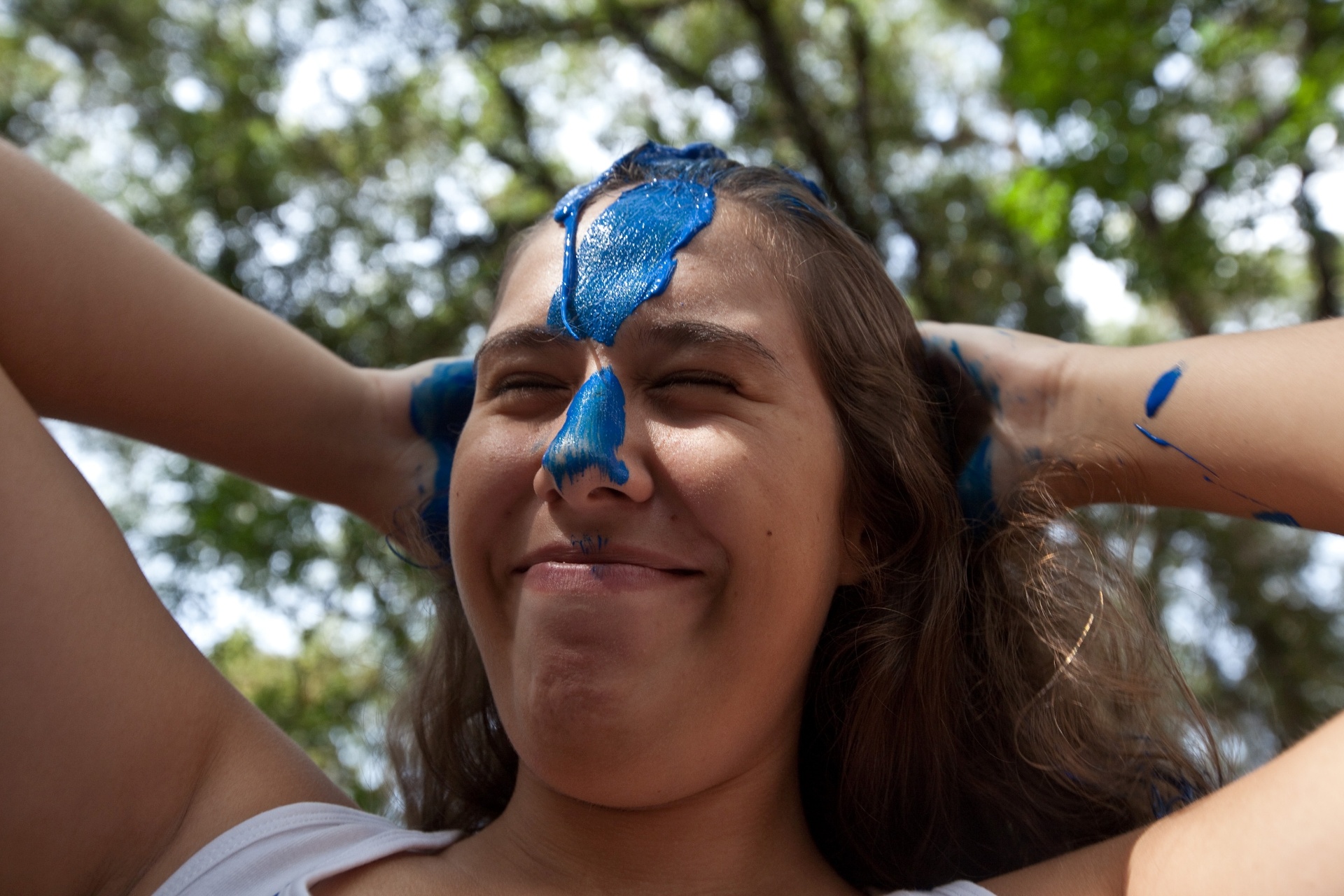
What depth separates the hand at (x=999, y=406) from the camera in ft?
6.15

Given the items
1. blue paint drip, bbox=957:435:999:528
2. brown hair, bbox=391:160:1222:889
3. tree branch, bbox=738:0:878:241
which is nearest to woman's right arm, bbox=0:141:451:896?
brown hair, bbox=391:160:1222:889

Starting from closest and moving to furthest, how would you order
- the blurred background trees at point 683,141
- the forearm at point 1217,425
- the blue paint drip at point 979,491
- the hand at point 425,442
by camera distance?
1. the forearm at point 1217,425
2. the blue paint drip at point 979,491
3. the hand at point 425,442
4. the blurred background trees at point 683,141

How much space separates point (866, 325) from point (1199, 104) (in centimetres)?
426

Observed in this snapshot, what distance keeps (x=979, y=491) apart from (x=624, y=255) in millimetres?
898

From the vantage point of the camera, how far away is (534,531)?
1.51m

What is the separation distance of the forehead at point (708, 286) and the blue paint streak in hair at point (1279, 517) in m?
0.89

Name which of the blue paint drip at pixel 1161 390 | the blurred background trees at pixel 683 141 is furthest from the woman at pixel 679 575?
the blurred background trees at pixel 683 141

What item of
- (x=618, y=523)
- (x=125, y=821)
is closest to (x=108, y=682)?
(x=125, y=821)

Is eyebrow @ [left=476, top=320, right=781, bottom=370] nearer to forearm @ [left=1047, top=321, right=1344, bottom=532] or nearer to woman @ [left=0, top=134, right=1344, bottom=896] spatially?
woman @ [left=0, top=134, right=1344, bottom=896]

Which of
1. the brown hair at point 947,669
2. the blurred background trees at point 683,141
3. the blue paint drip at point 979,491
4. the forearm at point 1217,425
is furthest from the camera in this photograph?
the blurred background trees at point 683,141

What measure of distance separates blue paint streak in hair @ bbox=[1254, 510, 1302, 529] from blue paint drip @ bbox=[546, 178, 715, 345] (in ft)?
3.75

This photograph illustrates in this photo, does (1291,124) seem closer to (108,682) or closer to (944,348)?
(944,348)

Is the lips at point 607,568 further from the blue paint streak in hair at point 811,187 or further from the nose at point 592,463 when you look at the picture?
the blue paint streak in hair at point 811,187

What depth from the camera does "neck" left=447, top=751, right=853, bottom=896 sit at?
1.65 m
